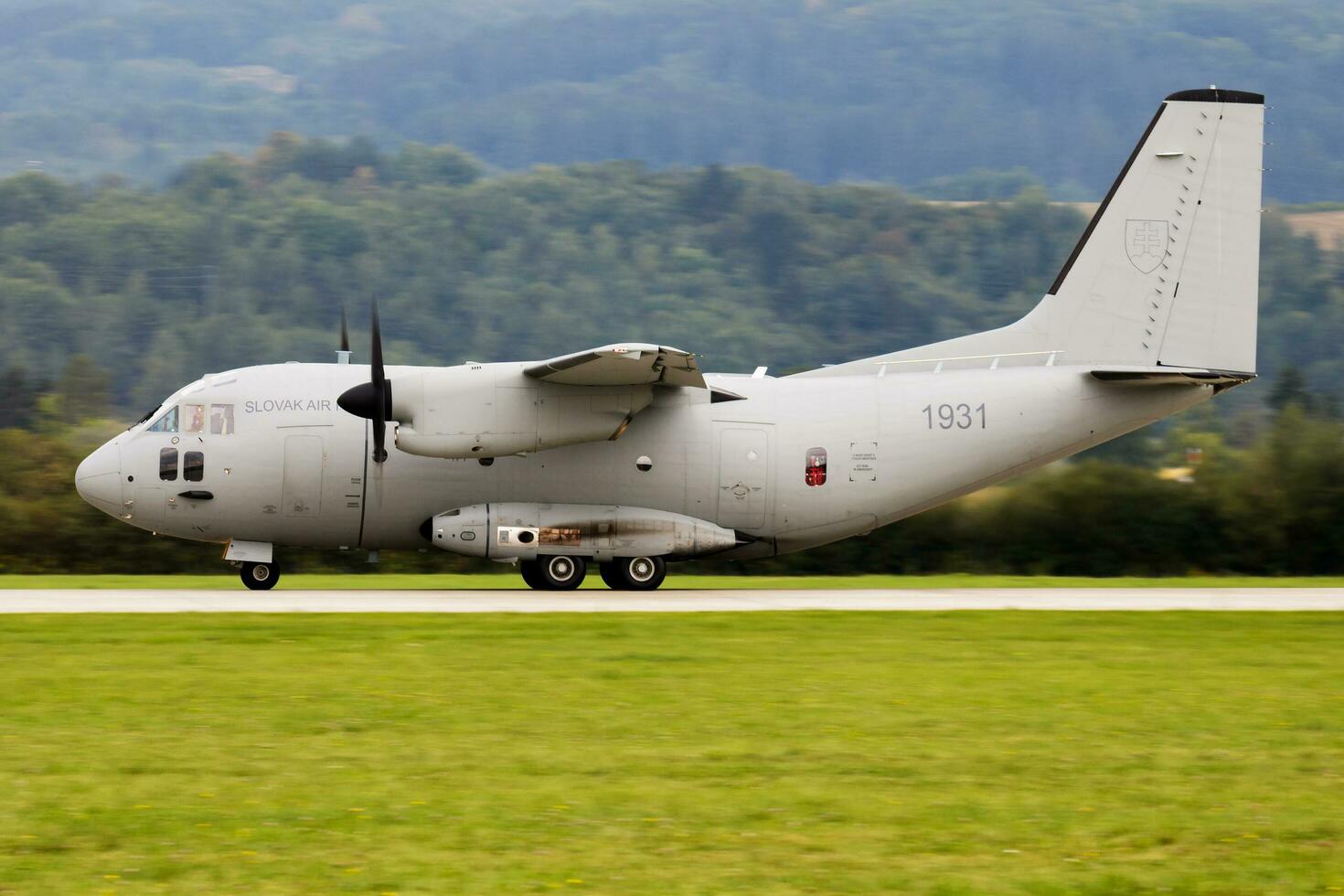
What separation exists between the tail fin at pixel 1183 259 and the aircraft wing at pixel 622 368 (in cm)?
591

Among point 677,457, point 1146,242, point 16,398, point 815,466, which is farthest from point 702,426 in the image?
point 16,398

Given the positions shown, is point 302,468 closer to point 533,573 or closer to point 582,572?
point 533,573

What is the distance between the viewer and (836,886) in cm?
735

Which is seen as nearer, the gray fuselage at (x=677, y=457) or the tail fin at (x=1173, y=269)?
the gray fuselage at (x=677, y=457)

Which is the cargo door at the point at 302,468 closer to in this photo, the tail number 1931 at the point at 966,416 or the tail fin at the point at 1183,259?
the tail number 1931 at the point at 966,416

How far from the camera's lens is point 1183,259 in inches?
936

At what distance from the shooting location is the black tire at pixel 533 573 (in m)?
22.3

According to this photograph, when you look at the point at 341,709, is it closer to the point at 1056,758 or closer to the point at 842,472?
the point at 1056,758

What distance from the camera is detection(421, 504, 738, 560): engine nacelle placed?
2161 centimetres

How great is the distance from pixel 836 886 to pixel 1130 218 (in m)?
18.5

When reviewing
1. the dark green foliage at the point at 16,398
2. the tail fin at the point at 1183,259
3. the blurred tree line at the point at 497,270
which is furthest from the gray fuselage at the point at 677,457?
the blurred tree line at the point at 497,270

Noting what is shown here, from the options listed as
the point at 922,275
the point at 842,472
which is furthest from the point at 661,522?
the point at 922,275

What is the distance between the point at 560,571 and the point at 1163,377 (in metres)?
9.40

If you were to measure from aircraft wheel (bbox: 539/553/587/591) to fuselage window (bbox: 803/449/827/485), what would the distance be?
358 cm
